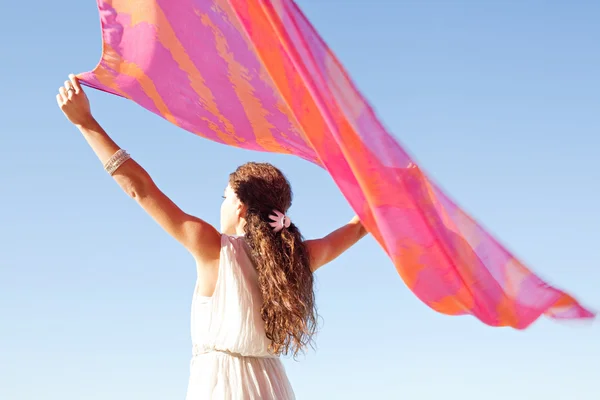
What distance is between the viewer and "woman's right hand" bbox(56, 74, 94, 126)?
11.6ft

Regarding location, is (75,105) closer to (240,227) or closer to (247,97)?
(240,227)

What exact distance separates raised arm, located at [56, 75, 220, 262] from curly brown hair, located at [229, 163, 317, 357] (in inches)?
9.0

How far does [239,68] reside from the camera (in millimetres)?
4312

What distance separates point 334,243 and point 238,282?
25.0 inches

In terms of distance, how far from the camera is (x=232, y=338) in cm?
348

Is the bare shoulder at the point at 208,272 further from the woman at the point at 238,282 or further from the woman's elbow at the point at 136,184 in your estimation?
the woman's elbow at the point at 136,184

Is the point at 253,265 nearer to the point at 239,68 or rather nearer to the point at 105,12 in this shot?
the point at 239,68

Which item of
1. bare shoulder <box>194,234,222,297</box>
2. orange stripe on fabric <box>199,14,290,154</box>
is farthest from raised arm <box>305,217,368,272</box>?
orange stripe on fabric <box>199,14,290,154</box>

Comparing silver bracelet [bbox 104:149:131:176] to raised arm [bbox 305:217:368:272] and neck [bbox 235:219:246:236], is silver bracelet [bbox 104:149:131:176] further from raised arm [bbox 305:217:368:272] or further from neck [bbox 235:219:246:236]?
raised arm [bbox 305:217:368:272]

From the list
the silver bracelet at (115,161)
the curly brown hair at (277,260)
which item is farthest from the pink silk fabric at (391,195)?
the silver bracelet at (115,161)

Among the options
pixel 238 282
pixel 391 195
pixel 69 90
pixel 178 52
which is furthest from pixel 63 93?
pixel 391 195

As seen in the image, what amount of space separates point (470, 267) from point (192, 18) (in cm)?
194

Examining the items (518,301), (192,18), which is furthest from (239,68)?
(518,301)

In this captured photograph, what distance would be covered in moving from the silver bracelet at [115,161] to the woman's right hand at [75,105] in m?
0.24
